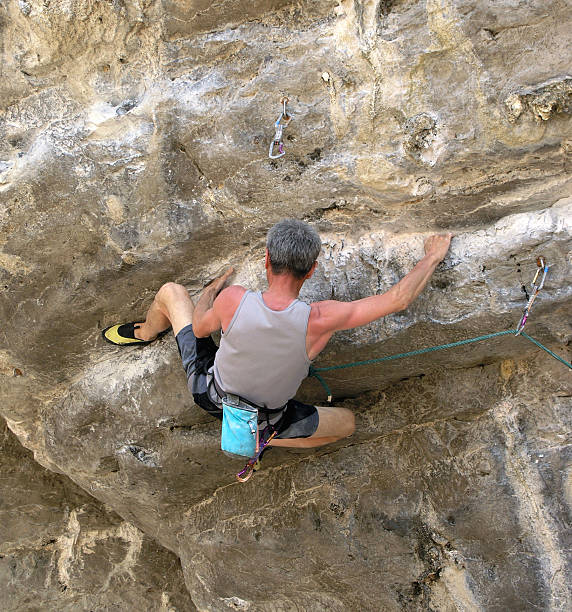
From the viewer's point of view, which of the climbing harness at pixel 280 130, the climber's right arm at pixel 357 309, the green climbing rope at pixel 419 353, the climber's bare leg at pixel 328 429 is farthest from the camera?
the climber's bare leg at pixel 328 429

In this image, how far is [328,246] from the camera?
10.8ft

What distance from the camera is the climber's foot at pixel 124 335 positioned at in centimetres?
371

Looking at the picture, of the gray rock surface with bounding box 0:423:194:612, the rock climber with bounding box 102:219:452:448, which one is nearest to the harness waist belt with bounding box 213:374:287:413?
the rock climber with bounding box 102:219:452:448

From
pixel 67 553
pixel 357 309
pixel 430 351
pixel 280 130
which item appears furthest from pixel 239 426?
pixel 67 553

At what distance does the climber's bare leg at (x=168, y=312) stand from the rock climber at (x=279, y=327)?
79mm

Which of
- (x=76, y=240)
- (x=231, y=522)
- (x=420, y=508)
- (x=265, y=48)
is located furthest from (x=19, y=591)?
(x=265, y=48)

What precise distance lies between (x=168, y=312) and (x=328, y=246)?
2.96 feet

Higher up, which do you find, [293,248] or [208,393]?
[293,248]

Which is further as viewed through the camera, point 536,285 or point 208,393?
point 208,393

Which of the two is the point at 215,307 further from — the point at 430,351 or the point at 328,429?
the point at 430,351

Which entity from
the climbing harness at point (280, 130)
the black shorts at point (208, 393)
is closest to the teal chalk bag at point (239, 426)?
the black shorts at point (208, 393)

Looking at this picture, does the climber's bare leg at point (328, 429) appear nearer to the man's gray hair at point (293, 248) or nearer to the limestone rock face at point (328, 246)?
the limestone rock face at point (328, 246)

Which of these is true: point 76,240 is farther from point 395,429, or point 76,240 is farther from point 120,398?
point 395,429

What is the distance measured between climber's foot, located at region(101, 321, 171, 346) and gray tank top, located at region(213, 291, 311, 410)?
3.07 feet
